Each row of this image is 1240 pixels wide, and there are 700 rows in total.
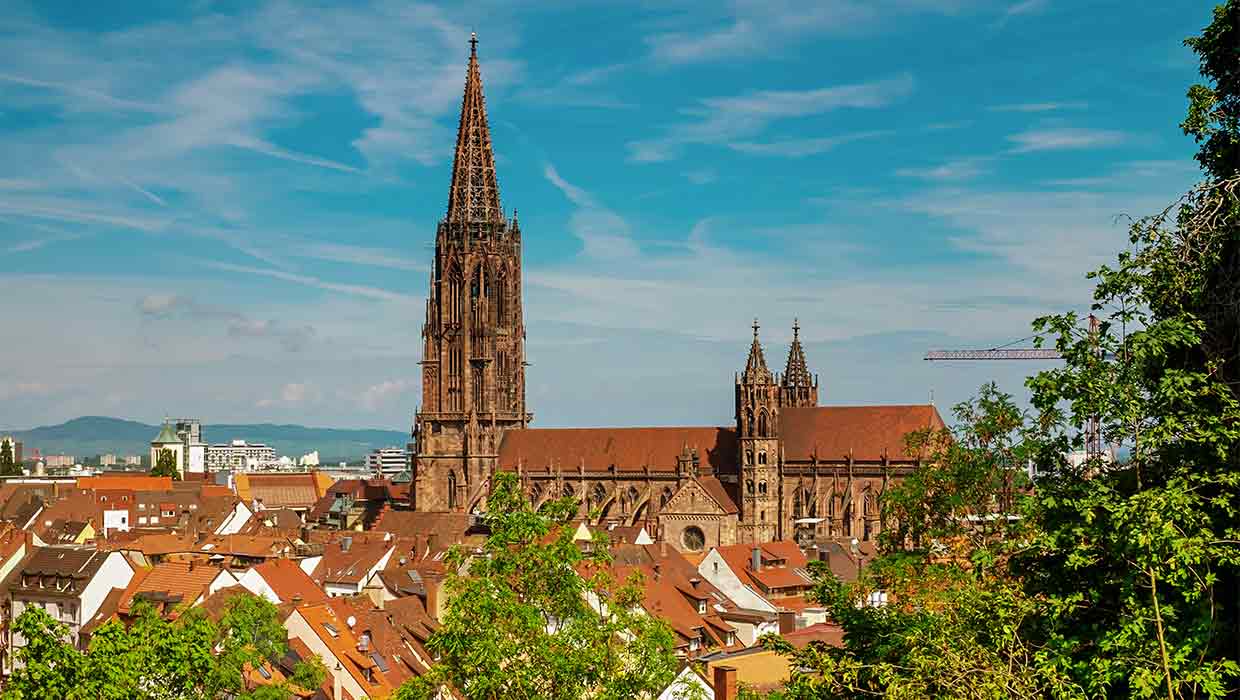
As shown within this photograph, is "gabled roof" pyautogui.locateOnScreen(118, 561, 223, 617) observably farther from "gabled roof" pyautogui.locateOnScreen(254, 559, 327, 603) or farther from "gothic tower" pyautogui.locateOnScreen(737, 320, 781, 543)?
"gothic tower" pyautogui.locateOnScreen(737, 320, 781, 543)

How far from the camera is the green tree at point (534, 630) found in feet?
73.4

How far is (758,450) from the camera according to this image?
10594 cm

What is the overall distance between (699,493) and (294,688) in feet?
199

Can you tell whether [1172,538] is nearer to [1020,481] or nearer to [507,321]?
[1020,481]

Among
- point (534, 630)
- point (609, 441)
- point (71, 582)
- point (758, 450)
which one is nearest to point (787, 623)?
point (71, 582)

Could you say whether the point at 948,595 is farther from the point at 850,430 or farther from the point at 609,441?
the point at 609,441

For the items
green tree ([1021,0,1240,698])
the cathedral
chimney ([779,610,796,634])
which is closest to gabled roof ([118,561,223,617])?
chimney ([779,610,796,634])

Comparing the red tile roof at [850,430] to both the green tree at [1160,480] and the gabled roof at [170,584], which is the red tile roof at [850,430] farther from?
the green tree at [1160,480]

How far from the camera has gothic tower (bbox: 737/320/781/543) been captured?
105125 mm

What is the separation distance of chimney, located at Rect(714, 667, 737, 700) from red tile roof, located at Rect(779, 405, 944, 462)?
67.7 meters

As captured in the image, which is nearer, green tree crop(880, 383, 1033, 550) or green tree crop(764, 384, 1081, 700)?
green tree crop(764, 384, 1081, 700)

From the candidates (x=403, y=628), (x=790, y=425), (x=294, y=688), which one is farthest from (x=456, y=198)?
(x=294, y=688)

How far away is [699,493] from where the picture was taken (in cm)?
10356

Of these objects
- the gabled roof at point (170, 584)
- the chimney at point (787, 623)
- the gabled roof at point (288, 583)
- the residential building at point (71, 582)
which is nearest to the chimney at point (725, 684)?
the chimney at point (787, 623)
